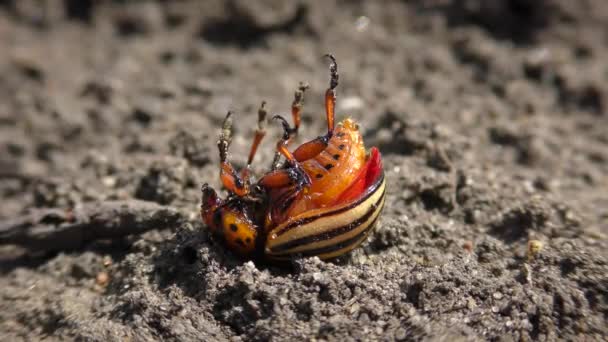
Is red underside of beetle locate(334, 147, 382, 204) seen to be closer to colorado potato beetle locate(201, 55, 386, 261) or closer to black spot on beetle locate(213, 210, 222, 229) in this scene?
colorado potato beetle locate(201, 55, 386, 261)

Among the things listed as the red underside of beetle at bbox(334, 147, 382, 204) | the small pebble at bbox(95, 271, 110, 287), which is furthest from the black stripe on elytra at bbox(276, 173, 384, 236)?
the small pebble at bbox(95, 271, 110, 287)

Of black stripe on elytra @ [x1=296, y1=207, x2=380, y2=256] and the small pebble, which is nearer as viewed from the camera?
black stripe on elytra @ [x1=296, y1=207, x2=380, y2=256]

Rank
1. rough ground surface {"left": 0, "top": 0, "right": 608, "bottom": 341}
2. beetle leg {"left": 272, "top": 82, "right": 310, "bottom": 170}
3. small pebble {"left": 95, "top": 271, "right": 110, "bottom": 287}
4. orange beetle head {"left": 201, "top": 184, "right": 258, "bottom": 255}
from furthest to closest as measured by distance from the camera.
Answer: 1. small pebble {"left": 95, "top": 271, "right": 110, "bottom": 287}
2. beetle leg {"left": 272, "top": 82, "right": 310, "bottom": 170}
3. orange beetle head {"left": 201, "top": 184, "right": 258, "bottom": 255}
4. rough ground surface {"left": 0, "top": 0, "right": 608, "bottom": 341}

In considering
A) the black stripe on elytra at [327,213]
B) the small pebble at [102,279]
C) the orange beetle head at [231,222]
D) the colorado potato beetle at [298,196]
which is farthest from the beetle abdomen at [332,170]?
the small pebble at [102,279]

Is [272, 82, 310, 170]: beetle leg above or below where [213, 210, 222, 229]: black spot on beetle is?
above

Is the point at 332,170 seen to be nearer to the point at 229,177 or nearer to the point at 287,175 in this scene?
the point at 287,175

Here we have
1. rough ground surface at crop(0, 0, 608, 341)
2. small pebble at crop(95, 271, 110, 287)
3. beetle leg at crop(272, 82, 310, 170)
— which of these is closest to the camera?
→ rough ground surface at crop(0, 0, 608, 341)

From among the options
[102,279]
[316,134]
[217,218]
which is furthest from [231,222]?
[316,134]

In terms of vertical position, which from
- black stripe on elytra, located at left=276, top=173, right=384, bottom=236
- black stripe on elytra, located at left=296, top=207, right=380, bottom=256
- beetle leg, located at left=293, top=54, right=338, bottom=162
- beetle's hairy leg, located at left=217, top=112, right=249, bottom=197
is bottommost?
black stripe on elytra, located at left=296, top=207, right=380, bottom=256
